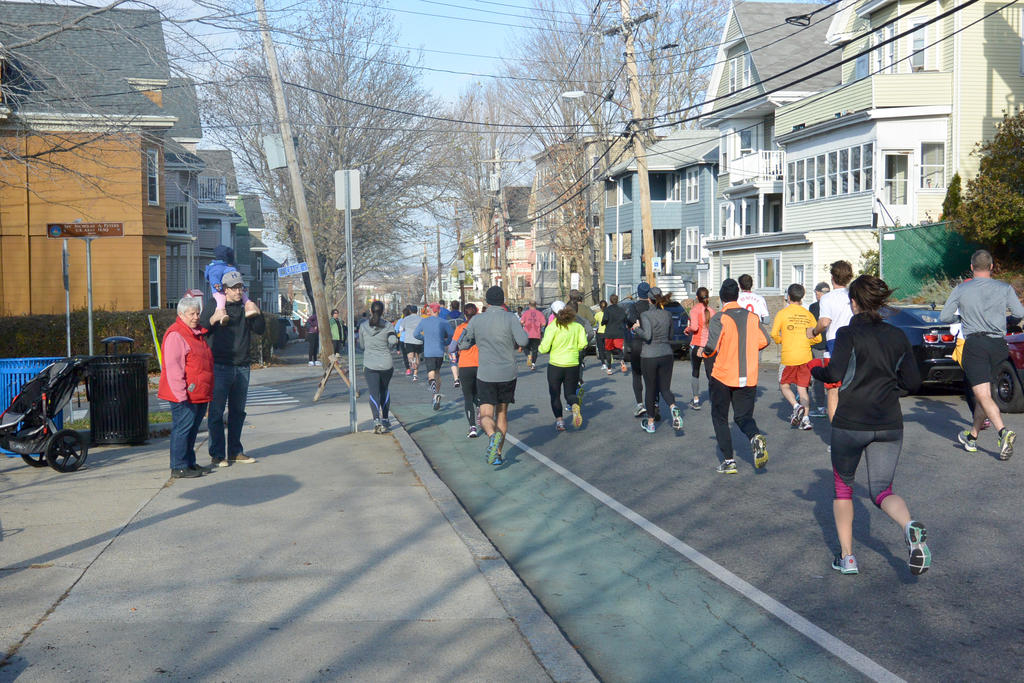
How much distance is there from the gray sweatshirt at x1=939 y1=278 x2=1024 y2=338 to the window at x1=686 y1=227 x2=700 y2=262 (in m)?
39.9

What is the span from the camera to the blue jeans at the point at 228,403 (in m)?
10.1

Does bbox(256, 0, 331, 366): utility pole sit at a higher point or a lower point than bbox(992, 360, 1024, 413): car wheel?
higher

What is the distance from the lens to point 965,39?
3003cm

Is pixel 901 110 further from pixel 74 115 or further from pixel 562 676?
pixel 562 676

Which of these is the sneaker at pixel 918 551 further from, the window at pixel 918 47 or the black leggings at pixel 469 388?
the window at pixel 918 47

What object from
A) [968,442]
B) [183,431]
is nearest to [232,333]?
[183,431]

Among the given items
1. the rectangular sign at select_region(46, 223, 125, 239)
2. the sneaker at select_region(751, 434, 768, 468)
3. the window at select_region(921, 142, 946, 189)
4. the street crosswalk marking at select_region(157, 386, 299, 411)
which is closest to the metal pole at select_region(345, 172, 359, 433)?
the rectangular sign at select_region(46, 223, 125, 239)

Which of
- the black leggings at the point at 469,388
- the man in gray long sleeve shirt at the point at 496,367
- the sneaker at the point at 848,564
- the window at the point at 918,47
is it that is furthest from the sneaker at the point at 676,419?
the window at the point at 918,47

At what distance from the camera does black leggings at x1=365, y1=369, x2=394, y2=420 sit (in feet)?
43.9

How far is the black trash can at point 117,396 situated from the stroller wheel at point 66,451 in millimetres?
1204

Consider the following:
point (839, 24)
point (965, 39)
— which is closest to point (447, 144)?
point (839, 24)

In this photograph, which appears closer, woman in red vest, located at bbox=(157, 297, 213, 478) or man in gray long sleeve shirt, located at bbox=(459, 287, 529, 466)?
woman in red vest, located at bbox=(157, 297, 213, 478)

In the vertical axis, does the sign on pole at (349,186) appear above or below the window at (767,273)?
above

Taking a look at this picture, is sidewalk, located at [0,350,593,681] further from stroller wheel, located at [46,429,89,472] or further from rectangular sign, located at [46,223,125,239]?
rectangular sign, located at [46,223,125,239]
